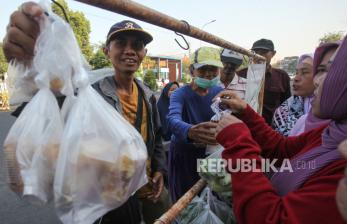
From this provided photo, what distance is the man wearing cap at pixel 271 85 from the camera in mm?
3254

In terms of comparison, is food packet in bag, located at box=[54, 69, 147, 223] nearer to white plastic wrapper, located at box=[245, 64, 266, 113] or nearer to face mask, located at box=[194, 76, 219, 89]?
face mask, located at box=[194, 76, 219, 89]

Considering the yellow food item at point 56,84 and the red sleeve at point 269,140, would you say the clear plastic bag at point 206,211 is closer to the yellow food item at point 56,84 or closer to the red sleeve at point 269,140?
the red sleeve at point 269,140

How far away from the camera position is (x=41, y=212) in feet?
10.8

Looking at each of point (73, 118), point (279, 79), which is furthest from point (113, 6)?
point (279, 79)

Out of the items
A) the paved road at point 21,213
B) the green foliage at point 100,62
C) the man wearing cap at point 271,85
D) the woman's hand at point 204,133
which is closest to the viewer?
the woman's hand at point 204,133

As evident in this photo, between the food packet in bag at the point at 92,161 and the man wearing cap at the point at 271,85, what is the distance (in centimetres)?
268

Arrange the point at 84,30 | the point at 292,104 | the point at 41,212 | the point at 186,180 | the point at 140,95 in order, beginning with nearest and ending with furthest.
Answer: the point at 140,95, the point at 186,180, the point at 292,104, the point at 41,212, the point at 84,30

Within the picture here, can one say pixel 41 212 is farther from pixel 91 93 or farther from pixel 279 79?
pixel 279 79

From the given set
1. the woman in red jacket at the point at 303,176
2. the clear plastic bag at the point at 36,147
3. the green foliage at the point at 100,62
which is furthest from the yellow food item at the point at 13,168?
the green foliage at the point at 100,62

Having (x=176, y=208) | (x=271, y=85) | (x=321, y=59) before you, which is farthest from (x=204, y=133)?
(x=271, y=85)

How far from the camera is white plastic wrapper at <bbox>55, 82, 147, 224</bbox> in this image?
0.78 meters

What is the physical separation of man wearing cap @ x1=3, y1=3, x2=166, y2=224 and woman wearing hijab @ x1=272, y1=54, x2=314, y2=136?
1200 millimetres

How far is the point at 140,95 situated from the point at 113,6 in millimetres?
987

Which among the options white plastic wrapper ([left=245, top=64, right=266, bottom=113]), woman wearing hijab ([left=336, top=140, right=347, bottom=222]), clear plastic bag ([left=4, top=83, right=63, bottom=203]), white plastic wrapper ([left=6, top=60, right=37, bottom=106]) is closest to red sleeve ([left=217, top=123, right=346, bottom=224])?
woman wearing hijab ([left=336, top=140, right=347, bottom=222])
